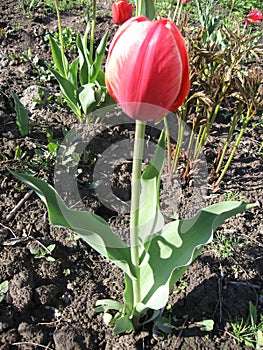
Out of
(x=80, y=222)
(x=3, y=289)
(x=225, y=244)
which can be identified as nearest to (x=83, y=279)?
(x=3, y=289)

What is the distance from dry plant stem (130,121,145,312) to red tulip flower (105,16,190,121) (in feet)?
0.44

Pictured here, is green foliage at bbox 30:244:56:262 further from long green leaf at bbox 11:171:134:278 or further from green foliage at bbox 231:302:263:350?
green foliage at bbox 231:302:263:350

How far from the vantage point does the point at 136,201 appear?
1221mm

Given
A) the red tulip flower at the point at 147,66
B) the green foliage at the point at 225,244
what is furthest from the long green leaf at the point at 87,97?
the red tulip flower at the point at 147,66

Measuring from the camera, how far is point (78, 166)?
223 centimetres

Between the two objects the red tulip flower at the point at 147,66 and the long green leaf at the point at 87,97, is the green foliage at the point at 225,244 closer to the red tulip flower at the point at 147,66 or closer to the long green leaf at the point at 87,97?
the long green leaf at the point at 87,97

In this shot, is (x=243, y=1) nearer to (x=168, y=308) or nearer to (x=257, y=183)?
(x=257, y=183)

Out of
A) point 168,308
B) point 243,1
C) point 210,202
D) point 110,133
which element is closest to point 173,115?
point 110,133

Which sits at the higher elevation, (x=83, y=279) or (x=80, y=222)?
(x=80, y=222)

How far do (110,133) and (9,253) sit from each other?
1.00 meters

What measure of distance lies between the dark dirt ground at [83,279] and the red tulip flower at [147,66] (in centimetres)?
97

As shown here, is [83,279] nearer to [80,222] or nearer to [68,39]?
[80,222]

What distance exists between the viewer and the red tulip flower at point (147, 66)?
33.9 inches

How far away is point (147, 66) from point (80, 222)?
24.4 inches
